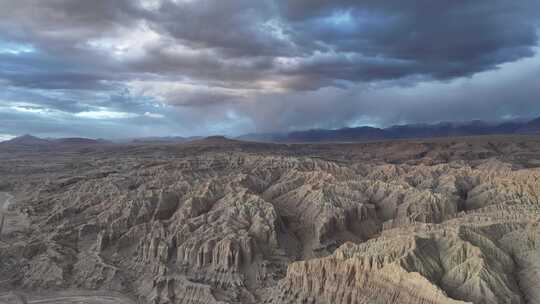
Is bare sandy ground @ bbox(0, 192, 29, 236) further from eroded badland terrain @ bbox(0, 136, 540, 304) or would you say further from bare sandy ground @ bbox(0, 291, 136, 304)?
bare sandy ground @ bbox(0, 291, 136, 304)

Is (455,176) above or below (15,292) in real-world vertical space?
above

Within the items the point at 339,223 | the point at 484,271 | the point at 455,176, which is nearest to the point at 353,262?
the point at 484,271

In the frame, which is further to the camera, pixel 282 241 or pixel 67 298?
pixel 282 241

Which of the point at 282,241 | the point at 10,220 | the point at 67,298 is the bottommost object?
the point at 67,298

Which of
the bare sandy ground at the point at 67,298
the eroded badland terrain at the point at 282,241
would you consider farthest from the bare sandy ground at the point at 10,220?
the bare sandy ground at the point at 67,298

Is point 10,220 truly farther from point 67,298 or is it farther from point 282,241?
point 282,241

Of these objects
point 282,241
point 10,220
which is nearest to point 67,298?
point 282,241

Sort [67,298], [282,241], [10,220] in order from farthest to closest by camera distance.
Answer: [10,220]
[282,241]
[67,298]

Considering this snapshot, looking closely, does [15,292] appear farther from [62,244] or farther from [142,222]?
[142,222]
